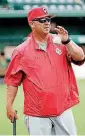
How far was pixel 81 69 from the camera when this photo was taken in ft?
56.4

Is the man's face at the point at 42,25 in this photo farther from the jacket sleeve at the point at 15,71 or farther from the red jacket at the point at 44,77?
the jacket sleeve at the point at 15,71

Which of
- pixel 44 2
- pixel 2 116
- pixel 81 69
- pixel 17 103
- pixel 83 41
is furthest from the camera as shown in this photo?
pixel 44 2

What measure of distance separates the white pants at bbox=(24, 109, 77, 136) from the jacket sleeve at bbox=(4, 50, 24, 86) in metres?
0.40

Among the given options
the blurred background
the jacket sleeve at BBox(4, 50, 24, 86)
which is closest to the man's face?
the jacket sleeve at BBox(4, 50, 24, 86)

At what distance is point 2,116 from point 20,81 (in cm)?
513

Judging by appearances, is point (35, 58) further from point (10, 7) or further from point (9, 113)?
point (10, 7)

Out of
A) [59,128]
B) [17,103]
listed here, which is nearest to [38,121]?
[59,128]

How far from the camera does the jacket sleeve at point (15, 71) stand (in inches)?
183

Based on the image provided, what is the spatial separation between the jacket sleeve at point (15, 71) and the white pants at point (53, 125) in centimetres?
40

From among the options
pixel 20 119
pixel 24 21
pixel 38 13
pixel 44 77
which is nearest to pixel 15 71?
pixel 44 77

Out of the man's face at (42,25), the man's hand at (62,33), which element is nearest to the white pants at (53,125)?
the man's hand at (62,33)

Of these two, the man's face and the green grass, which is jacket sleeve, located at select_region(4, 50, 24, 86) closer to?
the man's face

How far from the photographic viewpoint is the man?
4516 mm

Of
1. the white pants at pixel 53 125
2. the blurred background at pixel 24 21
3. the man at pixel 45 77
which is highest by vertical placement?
the man at pixel 45 77
